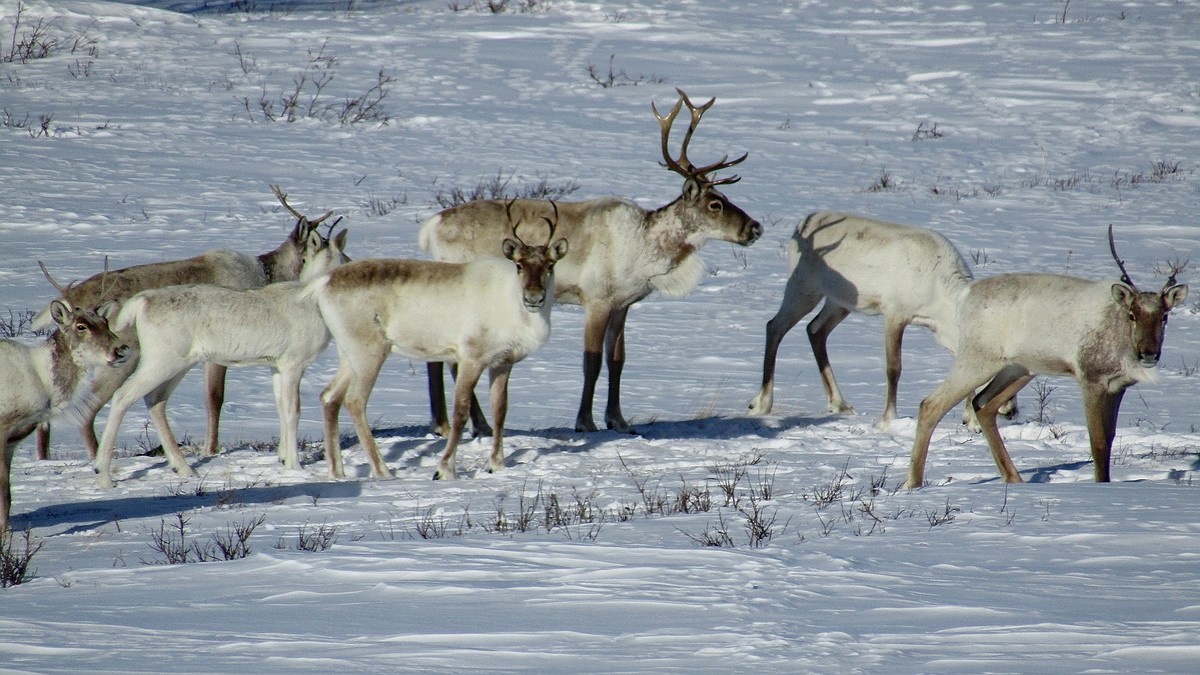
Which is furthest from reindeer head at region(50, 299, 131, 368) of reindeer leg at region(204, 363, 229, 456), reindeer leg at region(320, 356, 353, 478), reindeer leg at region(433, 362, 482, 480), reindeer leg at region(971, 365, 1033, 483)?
reindeer leg at region(971, 365, 1033, 483)

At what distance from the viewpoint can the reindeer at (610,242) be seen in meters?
11.8

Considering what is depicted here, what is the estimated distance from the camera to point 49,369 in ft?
A: 26.6

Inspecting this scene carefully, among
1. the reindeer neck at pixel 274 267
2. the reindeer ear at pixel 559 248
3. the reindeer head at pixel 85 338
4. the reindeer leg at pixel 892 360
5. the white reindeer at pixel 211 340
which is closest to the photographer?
the reindeer head at pixel 85 338

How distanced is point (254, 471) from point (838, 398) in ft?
17.0

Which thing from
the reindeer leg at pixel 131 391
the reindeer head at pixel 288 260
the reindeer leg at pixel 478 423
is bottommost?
the reindeer leg at pixel 478 423

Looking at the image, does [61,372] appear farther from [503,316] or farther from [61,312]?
[503,316]

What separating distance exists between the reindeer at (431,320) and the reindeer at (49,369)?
Answer: 1.59m

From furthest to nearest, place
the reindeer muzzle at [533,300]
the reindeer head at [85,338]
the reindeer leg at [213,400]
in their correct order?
the reindeer leg at [213,400] < the reindeer muzzle at [533,300] < the reindeer head at [85,338]

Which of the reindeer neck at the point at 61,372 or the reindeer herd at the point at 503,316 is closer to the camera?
the reindeer neck at the point at 61,372

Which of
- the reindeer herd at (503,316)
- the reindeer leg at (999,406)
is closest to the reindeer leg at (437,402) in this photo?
the reindeer herd at (503,316)

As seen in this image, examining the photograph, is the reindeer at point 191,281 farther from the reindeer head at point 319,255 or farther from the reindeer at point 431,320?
the reindeer at point 431,320

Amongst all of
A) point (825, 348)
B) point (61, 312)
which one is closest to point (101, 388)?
point (61, 312)

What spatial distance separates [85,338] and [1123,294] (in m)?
6.31

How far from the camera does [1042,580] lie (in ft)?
18.1
